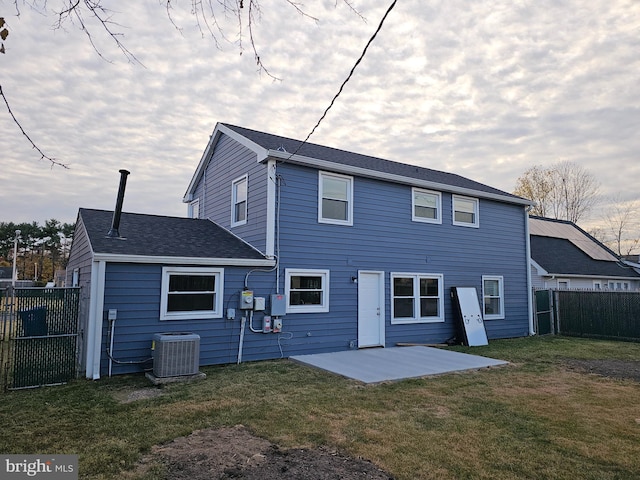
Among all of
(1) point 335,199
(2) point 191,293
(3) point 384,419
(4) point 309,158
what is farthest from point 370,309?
(3) point 384,419

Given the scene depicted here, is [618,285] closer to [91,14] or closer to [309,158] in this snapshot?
[309,158]

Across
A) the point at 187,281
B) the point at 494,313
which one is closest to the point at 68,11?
the point at 187,281

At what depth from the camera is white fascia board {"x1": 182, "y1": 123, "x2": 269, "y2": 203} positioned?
9711mm

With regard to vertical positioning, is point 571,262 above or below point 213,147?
below

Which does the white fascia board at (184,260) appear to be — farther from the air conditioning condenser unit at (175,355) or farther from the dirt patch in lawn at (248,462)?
the dirt patch in lawn at (248,462)

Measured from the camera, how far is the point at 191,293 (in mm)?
8297

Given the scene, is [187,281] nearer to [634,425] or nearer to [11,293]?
[11,293]

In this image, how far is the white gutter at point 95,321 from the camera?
7176mm

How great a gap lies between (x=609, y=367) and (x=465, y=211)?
18.8 ft

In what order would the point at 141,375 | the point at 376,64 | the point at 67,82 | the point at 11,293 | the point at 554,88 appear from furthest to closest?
the point at 554,88 < the point at 141,375 < the point at 11,293 < the point at 376,64 < the point at 67,82

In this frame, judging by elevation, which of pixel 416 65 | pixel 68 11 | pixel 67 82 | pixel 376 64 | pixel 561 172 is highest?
pixel 561 172

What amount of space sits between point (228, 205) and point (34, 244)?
44.9m

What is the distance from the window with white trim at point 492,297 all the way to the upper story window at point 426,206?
2775 millimetres

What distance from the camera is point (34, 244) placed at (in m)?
45.5
